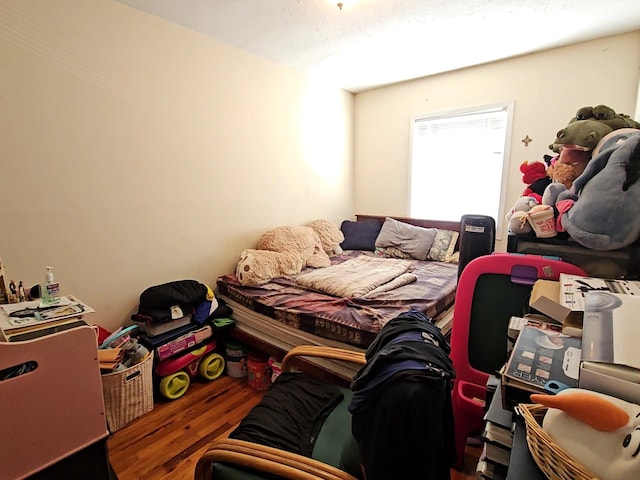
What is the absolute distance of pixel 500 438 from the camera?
67cm

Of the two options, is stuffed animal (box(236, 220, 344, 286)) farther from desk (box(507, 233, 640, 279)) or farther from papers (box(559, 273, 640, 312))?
papers (box(559, 273, 640, 312))

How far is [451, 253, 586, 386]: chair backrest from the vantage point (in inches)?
48.0

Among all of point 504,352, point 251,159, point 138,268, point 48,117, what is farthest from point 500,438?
point 251,159

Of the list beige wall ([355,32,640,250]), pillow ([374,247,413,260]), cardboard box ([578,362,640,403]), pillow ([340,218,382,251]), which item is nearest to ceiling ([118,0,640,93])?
beige wall ([355,32,640,250])

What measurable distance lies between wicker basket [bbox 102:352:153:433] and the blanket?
116 centimetres

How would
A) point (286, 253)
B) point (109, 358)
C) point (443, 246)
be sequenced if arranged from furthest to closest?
point (443, 246) → point (286, 253) → point (109, 358)

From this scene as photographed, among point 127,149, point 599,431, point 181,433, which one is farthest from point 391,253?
point 599,431

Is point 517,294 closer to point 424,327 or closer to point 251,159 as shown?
point 424,327

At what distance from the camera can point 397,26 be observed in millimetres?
2244

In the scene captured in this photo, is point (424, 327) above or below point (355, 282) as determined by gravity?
above

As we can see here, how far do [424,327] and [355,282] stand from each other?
127cm

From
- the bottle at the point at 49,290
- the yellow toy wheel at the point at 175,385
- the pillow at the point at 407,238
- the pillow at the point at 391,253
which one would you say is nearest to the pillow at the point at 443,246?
the pillow at the point at 407,238

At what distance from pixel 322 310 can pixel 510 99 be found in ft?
8.63

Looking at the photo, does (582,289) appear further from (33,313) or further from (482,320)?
(33,313)
